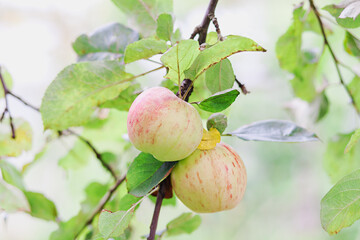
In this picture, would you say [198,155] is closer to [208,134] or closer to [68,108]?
[208,134]

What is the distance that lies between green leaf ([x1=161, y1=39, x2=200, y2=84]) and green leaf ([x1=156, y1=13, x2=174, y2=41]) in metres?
0.06

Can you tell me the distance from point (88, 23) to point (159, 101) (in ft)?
5.18

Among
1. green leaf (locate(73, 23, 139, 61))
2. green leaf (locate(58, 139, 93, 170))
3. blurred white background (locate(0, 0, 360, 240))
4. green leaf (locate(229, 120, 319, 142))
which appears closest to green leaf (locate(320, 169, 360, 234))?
green leaf (locate(229, 120, 319, 142))

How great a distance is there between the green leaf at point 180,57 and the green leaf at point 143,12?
0.41 ft

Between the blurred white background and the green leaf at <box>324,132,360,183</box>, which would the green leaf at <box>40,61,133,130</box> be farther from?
the blurred white background

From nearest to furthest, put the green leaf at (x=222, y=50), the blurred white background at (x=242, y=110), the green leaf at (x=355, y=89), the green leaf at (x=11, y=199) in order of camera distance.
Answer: the green leaf at (x=222, y=50)
the green leaf at (x=11, y=199)
the green leaf at (x=355, y=89)
the blurred white background at (x=242, y=110)

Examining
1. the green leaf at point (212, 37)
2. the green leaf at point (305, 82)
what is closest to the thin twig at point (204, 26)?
the green leaf at point (212, 37)

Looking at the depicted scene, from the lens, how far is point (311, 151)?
1561 millimetres

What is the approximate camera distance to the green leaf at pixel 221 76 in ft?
1.11

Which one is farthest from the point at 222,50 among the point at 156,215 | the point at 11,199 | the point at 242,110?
the point at 242,110

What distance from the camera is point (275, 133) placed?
1.24ft

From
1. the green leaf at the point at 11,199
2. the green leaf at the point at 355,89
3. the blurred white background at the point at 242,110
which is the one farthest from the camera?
the blurred white background at the point at 242,110

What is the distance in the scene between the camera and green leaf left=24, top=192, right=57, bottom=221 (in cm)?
46

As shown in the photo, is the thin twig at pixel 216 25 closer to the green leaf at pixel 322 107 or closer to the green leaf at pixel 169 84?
the green leaf at pixel 169 84
